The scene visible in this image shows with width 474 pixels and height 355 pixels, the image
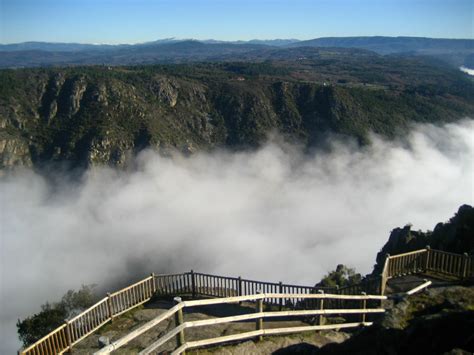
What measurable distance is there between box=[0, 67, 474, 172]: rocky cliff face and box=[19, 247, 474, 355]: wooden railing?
4492 inches

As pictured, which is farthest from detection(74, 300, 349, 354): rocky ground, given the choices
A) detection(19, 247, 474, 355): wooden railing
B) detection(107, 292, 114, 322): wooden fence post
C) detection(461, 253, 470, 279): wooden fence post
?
detection(461, 253, 470, 279): wooden fence post

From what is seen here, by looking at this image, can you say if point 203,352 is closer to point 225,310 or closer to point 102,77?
point 225,310

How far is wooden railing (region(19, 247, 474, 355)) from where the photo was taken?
495 inches

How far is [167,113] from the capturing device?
468 ft

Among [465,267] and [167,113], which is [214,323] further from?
[167,113]

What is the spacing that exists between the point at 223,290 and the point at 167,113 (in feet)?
429

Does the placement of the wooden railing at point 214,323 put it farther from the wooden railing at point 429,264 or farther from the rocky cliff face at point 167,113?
the rocky cliff face at point 167,113

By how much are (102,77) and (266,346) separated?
142072mm

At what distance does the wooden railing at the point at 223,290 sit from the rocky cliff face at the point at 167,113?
11410 centimetres

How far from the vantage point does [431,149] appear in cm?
16350

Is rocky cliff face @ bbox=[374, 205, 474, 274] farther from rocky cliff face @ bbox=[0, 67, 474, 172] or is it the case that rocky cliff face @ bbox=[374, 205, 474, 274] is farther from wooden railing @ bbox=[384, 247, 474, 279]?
rocky cliff face @ bbox=[0, 67, 474, 172]

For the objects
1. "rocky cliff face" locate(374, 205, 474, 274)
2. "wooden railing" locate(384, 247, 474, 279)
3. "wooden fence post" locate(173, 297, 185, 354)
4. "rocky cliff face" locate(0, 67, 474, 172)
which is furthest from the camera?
"rocky cliff face" locate(0, 67, 474, 172)

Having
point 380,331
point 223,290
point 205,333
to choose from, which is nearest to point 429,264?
point 223,290

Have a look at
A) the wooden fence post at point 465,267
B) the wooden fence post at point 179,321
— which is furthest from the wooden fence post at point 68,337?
the wooden fence post at point 465,267
